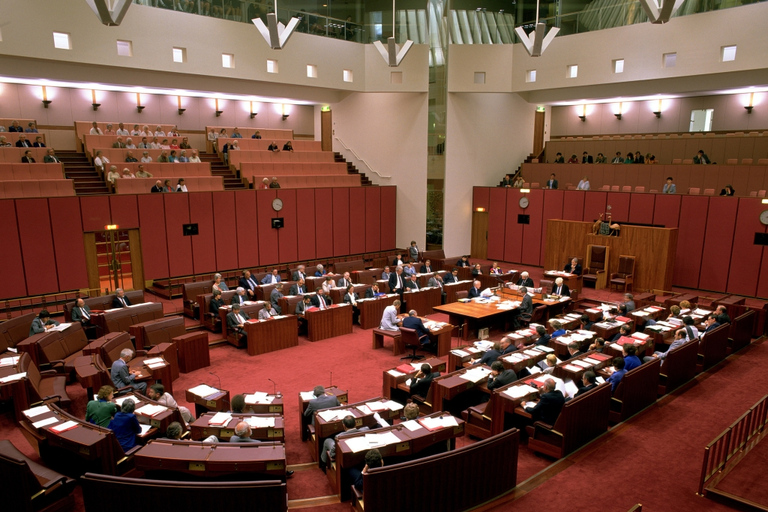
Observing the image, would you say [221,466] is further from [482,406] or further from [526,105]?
[526,105]

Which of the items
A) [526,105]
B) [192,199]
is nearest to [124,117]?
[192,199]

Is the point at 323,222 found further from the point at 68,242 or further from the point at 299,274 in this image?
the point at 68,242

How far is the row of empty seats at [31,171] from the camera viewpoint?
14461 mm

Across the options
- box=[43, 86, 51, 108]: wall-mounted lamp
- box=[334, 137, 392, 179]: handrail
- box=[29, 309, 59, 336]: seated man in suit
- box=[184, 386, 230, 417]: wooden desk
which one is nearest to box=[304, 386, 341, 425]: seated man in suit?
box=[184, 386, 230, 417]: wooden desk

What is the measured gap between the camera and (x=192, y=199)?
16328 mm

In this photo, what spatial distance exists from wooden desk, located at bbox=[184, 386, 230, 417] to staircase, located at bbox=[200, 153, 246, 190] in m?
12.0

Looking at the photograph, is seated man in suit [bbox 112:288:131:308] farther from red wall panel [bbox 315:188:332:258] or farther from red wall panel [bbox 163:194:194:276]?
red wall panel [bbox 315:188:332:258]

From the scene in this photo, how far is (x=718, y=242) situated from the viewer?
1599 cm

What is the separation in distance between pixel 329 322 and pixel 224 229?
655 centimetres

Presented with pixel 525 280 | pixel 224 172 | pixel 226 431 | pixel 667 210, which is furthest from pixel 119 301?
pixel 667 210

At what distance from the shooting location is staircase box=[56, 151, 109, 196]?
15688mm

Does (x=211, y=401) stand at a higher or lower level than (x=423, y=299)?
higher

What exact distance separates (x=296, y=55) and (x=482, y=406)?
15.8 metres

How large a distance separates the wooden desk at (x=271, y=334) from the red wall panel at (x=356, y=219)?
8715 millimetres
